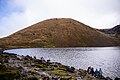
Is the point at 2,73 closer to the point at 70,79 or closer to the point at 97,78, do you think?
the point at 70,79

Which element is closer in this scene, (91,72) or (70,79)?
(70,79)

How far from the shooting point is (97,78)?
36.3 m

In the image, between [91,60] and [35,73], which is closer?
[35,73]

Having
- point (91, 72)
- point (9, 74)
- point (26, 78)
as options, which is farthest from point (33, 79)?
point (91, 72)

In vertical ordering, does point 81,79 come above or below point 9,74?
below

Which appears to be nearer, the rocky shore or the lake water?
the rocky shore


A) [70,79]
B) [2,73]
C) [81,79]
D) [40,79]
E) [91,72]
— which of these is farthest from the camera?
[91,72]

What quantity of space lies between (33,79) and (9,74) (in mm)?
3674

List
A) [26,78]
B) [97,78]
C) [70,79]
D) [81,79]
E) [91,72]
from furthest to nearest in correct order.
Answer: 1. [91,72]
2. [97,78]
3. [81,79]
4. [70,79]
5. [26,78]

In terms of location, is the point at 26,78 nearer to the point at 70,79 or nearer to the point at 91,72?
the point at 70,79

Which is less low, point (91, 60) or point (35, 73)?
point (35, 73)

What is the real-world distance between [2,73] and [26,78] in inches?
129

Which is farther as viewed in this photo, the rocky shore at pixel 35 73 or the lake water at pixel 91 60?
the lake water at pixel 91 60

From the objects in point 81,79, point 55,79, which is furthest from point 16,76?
point 81,79
